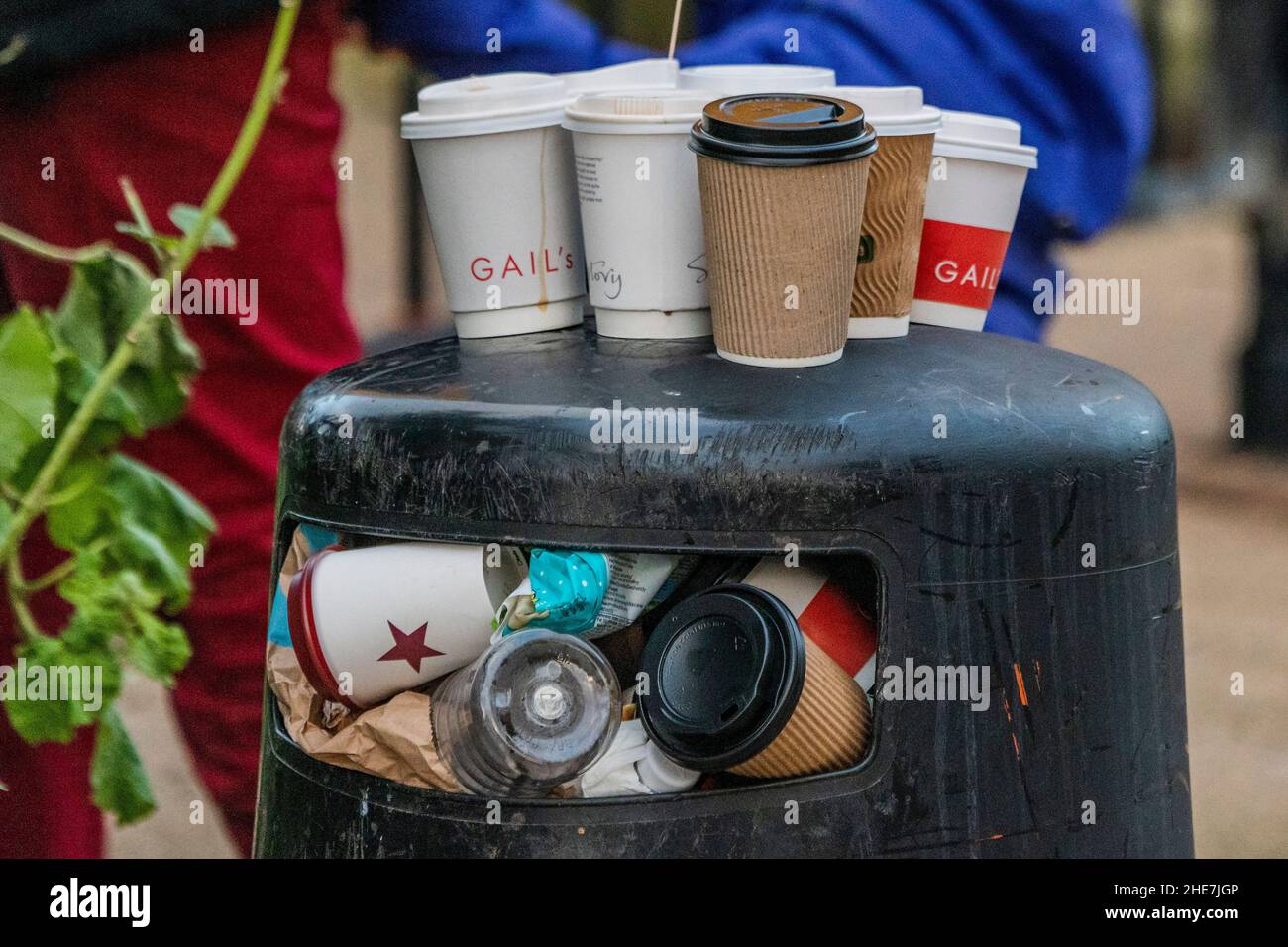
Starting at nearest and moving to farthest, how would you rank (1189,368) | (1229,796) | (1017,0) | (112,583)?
1. (112,583)
2. (1017,0)
3. (1229,796)
4. (1189,368)

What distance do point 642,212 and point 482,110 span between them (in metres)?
0.20

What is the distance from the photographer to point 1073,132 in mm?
2688

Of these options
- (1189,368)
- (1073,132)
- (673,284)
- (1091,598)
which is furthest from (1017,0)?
(1189,368)

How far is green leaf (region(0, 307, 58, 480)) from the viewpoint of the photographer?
1.56 metres

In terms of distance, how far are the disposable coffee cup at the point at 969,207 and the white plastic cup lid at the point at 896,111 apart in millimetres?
102

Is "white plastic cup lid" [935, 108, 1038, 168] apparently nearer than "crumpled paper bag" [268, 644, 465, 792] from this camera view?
No

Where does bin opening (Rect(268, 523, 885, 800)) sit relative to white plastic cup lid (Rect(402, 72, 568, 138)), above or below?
below

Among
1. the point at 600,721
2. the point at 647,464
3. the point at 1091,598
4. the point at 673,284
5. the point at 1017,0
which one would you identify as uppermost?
the point at 1017,0

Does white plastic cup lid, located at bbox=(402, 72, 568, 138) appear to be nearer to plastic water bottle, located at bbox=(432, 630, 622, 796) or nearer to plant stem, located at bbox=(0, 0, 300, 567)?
plant stem, located at bbox=(0, 0, 300, 567)

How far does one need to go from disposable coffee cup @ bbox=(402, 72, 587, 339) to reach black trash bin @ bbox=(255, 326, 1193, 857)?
203 millimetres

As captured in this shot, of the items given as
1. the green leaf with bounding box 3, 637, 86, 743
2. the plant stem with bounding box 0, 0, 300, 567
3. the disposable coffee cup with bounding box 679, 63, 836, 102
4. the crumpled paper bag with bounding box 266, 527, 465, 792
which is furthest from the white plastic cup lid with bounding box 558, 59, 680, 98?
the green leaf with bounding box 3, 637, 86, 743

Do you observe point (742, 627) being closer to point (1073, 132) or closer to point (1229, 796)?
point (1073, 132)

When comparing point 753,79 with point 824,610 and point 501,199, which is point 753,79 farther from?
point 824,610

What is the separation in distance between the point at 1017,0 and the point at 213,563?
61.5 inches
